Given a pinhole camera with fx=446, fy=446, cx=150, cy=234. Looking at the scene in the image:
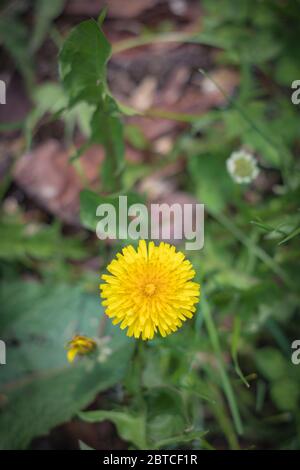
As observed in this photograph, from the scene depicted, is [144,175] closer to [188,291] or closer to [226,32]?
[226,32]

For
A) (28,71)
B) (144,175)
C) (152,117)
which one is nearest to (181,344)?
(144,175)

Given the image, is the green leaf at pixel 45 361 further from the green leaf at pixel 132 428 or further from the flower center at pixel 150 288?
the flower center at pixel 150 288

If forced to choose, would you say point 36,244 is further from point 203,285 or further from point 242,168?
point 242,168

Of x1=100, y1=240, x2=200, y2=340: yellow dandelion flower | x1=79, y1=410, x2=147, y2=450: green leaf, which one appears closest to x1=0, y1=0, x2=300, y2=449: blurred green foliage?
x1=79, y1=410, x2=147, y2=450: green leaf

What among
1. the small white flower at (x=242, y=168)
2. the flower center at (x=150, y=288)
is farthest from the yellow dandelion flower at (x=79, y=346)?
the small white flower at (x=242, y=168)

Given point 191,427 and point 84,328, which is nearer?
point 191,427

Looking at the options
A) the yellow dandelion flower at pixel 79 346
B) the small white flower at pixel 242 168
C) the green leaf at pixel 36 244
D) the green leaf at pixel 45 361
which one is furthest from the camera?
the green leaf at pixel 36 244
